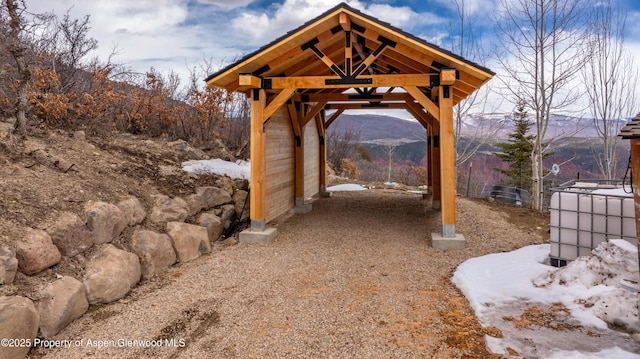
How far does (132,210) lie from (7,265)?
6.17ft

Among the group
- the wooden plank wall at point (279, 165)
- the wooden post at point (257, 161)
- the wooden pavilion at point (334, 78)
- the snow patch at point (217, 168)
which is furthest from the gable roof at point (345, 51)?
the snow patch at point (217, 168)

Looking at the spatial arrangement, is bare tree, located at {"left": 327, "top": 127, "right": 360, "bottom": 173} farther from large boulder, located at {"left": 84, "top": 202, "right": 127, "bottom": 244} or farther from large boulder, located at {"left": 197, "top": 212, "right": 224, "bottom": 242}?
large boulder, located at {"left": 84, "top": 202, "right": 127, "bottom": 244}

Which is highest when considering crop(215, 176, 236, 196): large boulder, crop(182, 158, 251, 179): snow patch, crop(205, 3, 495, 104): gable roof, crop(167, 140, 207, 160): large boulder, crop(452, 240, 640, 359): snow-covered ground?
crop(205, 3, 495, 104): gable roof

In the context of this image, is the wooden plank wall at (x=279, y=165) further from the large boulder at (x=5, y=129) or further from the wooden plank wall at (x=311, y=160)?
the large boulder at (x=5, y=129)

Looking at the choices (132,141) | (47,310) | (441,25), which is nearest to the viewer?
(47,310)

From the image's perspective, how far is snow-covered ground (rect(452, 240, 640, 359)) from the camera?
286cm

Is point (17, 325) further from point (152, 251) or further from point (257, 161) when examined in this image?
point (257, 161)

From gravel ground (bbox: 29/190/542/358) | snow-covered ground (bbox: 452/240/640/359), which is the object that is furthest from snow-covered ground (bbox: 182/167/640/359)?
gravel ground (bbox: 29/190/542/358)

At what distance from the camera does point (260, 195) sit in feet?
21.3

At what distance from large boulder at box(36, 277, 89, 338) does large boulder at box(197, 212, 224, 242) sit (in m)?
2.49

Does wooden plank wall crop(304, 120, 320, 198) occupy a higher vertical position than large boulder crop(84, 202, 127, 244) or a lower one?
higher

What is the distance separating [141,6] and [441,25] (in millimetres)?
9886

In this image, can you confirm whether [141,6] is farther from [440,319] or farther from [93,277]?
[440,319]

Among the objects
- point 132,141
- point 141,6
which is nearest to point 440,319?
point 132,141
